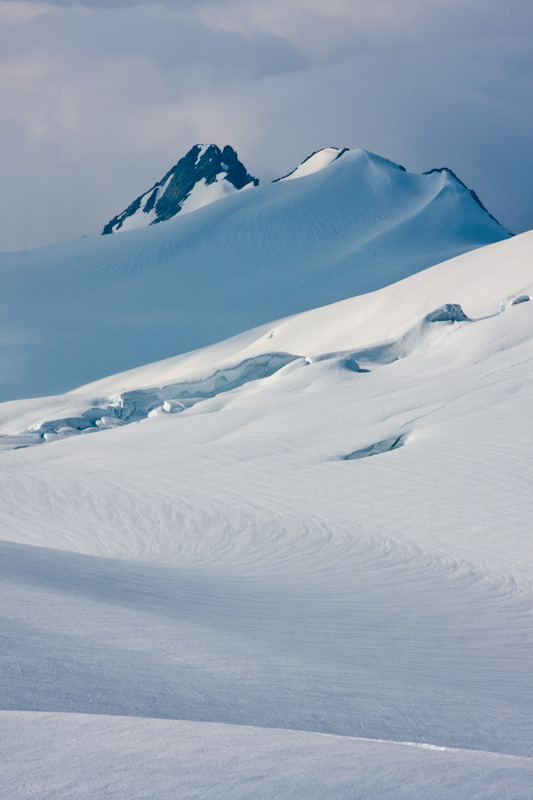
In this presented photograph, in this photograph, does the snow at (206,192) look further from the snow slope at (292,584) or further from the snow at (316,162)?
the snow slope at (292,584)

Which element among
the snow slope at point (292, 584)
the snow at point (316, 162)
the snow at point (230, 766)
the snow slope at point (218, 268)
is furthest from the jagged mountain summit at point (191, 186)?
the snow at point (230, 766)

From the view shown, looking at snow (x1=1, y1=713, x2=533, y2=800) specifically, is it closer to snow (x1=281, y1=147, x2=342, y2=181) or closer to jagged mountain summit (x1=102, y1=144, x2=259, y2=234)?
snow (x1=281, y1=147, x2=342, y2=181)

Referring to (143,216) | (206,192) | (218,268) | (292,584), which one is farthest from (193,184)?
(292,584)

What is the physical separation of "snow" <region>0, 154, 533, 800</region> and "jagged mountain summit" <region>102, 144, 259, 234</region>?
112729mm

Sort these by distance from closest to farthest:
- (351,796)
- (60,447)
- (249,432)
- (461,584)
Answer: (351,796) < (461,584) < (249,432) < (60,447)

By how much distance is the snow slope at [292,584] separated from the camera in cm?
275

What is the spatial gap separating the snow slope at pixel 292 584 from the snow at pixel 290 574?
2 centimetres

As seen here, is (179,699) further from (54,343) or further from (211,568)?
(54,343)

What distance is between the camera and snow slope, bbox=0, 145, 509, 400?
A: 135 ft

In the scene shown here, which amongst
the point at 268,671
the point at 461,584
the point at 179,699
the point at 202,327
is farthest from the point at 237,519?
the point at 202,327

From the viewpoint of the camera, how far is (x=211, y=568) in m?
9.40

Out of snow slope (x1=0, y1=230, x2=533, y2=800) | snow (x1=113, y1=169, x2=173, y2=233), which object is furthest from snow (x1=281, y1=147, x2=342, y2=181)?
snow slope (x1=0, y1=230, x2=533, y2=800)

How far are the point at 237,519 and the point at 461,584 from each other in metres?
3.47

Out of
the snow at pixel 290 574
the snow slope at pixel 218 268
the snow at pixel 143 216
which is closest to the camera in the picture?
the snow at pixel 290 574
